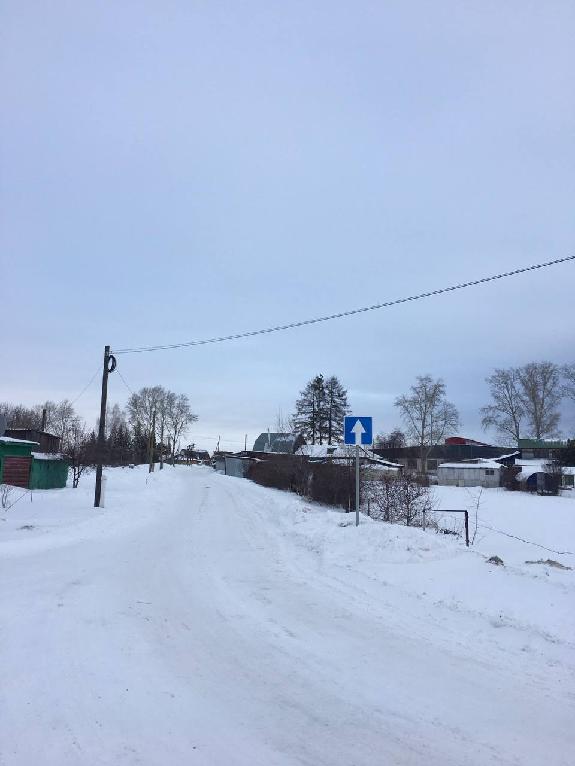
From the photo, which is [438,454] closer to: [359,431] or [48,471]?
[48,471]

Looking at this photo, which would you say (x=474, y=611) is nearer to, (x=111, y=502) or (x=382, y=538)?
(x=382, y=538)

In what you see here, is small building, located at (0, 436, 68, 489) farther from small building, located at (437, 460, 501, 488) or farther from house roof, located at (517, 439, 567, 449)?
house roof, located at (517, 439, 567, 449)

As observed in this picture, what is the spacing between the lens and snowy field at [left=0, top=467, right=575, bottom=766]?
4.09 metres

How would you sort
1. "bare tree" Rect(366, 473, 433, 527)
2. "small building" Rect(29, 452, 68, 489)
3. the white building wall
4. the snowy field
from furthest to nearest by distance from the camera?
the white building wall, "small building" Rect(29, 452, 68, 489), "bare tree" Rect(366, 473, 433, 527), the snowy field

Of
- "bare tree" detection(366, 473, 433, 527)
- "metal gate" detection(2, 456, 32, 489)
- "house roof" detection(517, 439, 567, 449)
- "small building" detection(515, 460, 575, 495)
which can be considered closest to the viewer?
"bare tree" detection(366, 473, 433, 527)

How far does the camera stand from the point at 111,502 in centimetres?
2603

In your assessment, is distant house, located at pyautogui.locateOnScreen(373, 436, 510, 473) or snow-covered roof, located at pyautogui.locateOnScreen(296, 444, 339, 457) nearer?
snow-covered roof, located at pyautogui.locateOnScreen(296, 444, 339, 457)

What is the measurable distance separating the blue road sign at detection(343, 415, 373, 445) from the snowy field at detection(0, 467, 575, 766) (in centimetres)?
227

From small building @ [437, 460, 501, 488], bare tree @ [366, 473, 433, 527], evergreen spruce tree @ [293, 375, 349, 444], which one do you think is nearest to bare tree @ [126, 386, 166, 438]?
evergreen spruce tree @ [293, 375, 349, 444]

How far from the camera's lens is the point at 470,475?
5928 centimetres

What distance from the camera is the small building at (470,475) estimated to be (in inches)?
2287

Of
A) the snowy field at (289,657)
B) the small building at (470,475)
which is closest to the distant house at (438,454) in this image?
the small building at (470,475)

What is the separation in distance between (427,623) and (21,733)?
4.63m

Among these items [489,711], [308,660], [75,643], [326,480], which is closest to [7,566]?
[75,643]
